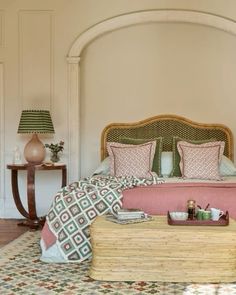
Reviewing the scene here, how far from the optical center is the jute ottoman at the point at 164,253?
3539 millimetres

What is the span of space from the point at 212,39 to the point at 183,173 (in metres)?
2.02

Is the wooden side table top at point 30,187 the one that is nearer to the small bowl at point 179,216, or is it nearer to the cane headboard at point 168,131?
the cane headboard at point 168,131

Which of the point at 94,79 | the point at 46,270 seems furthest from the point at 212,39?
the point at 46,270

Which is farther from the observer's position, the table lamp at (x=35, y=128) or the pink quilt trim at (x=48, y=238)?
the table lamp at (x=35, y=128)

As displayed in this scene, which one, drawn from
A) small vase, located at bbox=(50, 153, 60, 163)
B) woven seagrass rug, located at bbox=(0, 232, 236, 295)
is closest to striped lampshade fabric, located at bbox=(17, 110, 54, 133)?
small vase, located at bbox=(50, 153, 60, 163)

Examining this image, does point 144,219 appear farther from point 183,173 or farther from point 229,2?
point 229,2

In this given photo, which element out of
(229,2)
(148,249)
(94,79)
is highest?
(229,2)

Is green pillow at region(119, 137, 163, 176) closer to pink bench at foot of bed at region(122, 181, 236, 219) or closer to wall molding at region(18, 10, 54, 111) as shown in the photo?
wall molding at region(18, 10, 54, 111)

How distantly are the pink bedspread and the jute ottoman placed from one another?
0.61m

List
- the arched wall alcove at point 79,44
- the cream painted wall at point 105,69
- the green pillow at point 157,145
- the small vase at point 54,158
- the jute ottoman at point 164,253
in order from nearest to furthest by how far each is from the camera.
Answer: the jute ottoman at point 164,253 < the green pillow at point 157,145 < the small vase at point 54,158 < the arched wall alcove at point 79,44 < the cream painted wall at point 105,69

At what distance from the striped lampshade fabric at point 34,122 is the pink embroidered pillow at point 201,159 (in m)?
1.67

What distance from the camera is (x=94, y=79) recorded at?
6570 millimetres

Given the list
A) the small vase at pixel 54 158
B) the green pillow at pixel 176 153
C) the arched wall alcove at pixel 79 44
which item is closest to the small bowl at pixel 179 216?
the green pillow at pixel 176 153


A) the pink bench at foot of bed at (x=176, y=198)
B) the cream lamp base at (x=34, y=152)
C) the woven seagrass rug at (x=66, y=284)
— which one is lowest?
the woven seagrass rug at (x=66, y=284)
